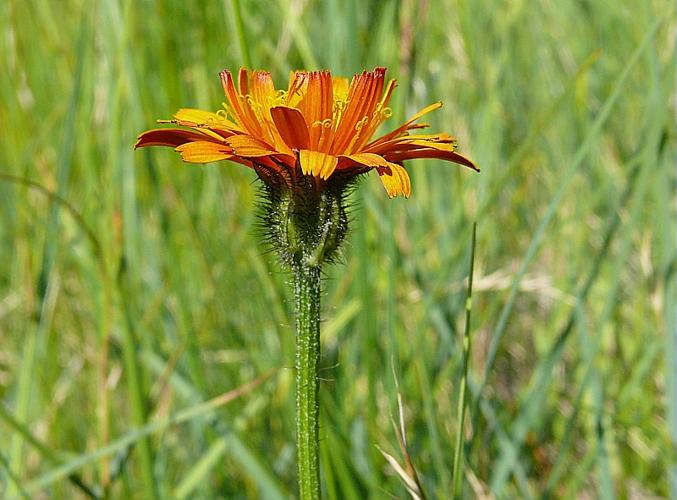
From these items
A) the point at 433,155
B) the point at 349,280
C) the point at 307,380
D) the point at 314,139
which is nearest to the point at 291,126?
the point at 314,139

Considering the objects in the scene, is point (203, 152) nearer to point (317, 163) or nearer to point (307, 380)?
point (317, 163)

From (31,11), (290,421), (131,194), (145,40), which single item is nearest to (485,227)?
(290,421)

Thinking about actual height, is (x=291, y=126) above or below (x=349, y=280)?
above

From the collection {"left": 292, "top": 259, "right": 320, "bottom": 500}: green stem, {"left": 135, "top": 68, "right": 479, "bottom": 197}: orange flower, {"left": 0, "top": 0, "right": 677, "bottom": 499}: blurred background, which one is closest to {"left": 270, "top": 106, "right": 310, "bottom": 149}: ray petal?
{"left": 135, "top": 68, "right": 479, "bottom": 197}: orange flower

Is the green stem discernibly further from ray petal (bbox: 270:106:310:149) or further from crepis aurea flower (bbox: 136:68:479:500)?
ray petal (bbox: 270:106:310:149)

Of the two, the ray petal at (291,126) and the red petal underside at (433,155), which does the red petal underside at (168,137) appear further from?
the red petal underside at (433,155)

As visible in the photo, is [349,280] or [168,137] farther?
[349,280]
